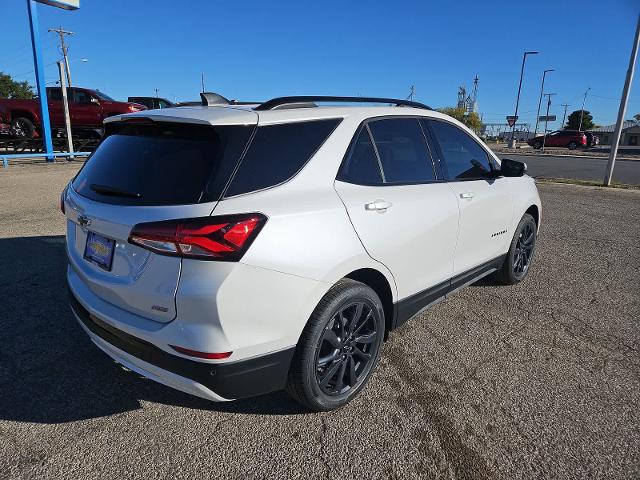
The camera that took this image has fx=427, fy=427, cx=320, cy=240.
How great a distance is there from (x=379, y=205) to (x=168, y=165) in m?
1.18

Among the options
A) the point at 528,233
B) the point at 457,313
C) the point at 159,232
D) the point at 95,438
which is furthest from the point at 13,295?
the point at 528,233

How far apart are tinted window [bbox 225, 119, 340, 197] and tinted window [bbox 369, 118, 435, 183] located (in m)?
0.51

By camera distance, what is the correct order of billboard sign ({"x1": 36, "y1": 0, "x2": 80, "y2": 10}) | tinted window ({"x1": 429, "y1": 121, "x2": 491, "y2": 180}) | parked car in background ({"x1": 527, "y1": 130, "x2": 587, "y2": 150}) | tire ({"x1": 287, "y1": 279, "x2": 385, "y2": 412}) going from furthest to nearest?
parked car in background ({"x1": 527, "y1": 130, "x2": 587, "y2": 150}) → billboard sign ({"x1": 36, "y1": 0, "x2": 80, "y2": 10}) → tinted window ({"x1": 429, "y1": 121, "x2": 491, "y2": 180}) → tire ({"x1": 287, "y1": 279, "x2": 385, "y2": 412})

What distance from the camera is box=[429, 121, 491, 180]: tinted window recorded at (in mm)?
3369

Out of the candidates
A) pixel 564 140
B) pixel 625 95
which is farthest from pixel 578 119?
pixel 625 95

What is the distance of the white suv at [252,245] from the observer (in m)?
1.89

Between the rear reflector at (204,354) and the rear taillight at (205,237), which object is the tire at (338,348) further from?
the rear taillight at (205,237)

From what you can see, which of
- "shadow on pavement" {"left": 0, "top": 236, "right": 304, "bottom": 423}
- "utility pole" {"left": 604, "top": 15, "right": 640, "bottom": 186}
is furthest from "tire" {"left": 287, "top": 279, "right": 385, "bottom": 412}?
"utility pole" {"left": 604, "top": 15, "right": 640, "bottom": 186}

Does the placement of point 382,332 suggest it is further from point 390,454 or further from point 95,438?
point 95,438

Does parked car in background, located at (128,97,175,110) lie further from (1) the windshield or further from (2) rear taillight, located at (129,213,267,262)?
(2) rear taillight, located at (129,213,267,262)

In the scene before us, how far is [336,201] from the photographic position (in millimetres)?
2279

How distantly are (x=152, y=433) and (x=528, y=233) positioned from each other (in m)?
4.02

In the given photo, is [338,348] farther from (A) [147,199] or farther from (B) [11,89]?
(B) [11,89]

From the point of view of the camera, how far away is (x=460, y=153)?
3.60 m
